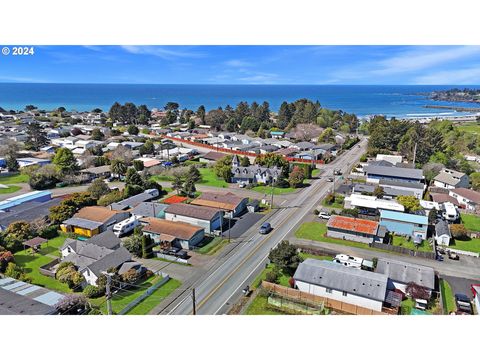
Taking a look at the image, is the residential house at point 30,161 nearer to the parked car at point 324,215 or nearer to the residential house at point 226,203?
the residential house at point 226,203

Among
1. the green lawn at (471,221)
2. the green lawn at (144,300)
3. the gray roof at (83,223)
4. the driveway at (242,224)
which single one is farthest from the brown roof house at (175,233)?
the green lawn at (471,221)

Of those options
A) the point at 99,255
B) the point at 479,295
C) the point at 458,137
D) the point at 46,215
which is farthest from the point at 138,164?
the point at 458,137

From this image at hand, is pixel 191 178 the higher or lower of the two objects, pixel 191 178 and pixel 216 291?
the higher

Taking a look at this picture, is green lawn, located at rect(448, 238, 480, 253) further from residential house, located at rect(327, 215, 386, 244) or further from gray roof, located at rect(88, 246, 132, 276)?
gray roof, located at rect(88, 246, 132, 276)

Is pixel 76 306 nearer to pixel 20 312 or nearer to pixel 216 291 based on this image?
pixel 20 312

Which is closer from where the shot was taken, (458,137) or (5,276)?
(5,276)

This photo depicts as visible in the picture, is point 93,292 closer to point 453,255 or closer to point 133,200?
point 133,200
